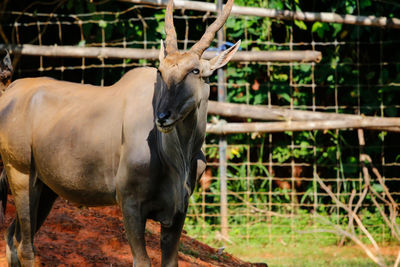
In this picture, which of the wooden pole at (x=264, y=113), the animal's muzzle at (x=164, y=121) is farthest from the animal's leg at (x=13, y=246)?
the wooden pole at (x=264, y=113)

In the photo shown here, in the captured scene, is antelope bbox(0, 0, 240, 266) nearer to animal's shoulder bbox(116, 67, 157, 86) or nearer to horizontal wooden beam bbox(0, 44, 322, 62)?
animal's shoulder bbox(116, 67, 157, 86)

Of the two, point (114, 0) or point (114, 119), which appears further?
point (114, 0)

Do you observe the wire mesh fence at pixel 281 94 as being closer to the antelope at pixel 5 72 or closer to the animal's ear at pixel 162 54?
the antelope at pixel 5 72

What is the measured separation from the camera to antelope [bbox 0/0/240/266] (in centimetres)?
394

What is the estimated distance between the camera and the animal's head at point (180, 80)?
3.67 meters

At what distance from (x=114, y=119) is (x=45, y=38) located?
553 cm

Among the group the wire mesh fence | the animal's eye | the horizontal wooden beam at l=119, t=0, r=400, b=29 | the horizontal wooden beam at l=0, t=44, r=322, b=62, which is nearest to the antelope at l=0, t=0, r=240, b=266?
the animal's eye

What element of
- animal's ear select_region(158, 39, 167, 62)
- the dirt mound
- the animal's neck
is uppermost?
animal's ear select_region(158, 39, 167, 62)

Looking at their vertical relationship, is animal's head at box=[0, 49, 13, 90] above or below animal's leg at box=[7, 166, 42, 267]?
above

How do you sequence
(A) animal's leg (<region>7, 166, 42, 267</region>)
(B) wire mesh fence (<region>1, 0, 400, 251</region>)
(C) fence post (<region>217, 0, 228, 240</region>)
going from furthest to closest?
1. (B) wire mesh fence (<region>1, 0, 400, 251</region>)
2. (C) fence post (<region>217, 0, 228, 240</region>)
3. (A) animal's leg (<region>7, 166, 42, 267</region>)

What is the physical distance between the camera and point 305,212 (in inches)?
338

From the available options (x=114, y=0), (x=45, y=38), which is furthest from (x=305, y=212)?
(x=45, y=38)

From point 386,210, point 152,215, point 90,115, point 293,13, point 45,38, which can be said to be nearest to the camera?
point 152,215

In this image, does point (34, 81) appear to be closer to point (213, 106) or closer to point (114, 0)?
point (213, 106)
